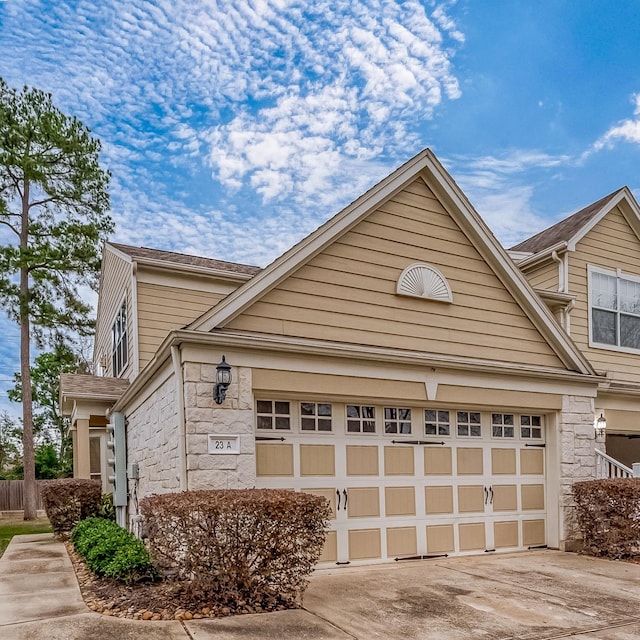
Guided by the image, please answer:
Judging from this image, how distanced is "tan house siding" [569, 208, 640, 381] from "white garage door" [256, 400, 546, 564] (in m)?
4.15

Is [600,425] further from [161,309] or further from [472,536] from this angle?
[161,309]

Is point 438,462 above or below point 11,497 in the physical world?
above

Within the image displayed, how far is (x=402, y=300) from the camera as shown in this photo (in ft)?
27.6

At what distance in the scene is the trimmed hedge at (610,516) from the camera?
27.6ft

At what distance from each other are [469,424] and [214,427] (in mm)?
3902

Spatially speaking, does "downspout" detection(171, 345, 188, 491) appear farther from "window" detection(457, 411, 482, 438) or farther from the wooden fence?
the wooden fence

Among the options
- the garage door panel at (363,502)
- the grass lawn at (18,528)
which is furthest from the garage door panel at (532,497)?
the grass lawn at (18,528)

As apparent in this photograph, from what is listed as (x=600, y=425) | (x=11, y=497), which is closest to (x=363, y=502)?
(x=600, y=425)

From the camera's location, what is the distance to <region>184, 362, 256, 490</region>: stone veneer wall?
21.2 ft

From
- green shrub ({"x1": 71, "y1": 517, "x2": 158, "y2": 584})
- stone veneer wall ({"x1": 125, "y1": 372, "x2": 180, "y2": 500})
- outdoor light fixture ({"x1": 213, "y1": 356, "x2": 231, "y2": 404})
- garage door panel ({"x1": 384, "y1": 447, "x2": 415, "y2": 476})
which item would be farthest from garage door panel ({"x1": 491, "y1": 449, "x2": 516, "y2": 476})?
green shrub ({"x1": 71, "y1": 517, "x2": 158, "y2": 584})

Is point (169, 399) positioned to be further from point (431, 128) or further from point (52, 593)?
point (431, 128)

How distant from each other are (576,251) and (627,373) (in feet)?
9.45

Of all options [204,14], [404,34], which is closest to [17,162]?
[204,14]

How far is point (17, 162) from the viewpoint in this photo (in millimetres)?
19078
